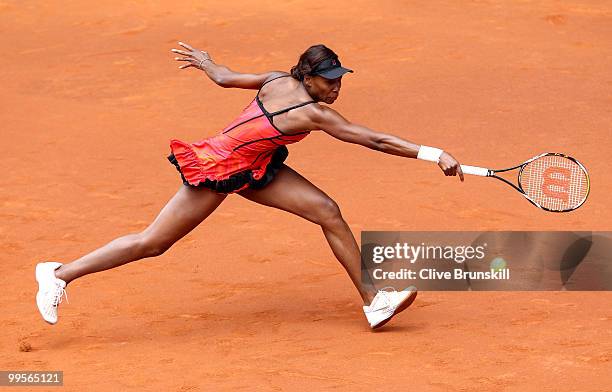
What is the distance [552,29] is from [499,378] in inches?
366

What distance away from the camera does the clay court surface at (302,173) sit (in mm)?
6695

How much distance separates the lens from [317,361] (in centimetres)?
664

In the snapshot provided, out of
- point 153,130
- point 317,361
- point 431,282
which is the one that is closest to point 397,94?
point 153,130

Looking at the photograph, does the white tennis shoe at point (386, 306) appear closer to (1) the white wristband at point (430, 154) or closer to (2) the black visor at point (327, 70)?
(1) the white wristband at point (430, 154)

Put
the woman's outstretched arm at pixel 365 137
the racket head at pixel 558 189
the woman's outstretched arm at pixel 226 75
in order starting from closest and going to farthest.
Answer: the woman's outstretched arm at pixel 365 137 < the woman's outstretched arm at pixel 226 75 < the racket head at pixel 558 189

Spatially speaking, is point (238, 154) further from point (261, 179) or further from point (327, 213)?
point (327, 213)

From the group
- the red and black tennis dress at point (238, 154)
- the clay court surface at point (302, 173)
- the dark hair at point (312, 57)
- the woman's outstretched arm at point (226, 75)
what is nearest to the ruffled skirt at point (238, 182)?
the red and black tennis dress at point (238, 154)

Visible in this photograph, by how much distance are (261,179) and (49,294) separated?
141 cm

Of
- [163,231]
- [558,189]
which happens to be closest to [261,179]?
[163,231]

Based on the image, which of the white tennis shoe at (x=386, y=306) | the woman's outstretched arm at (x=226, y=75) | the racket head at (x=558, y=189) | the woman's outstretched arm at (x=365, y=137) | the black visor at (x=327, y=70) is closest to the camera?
the woman's outstretched arm at (x=365, y=137)

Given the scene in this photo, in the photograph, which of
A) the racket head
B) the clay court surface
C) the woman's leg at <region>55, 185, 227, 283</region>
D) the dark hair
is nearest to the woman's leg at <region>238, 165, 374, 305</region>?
the woman's leg at <region>55, 185, 227, 283</region>

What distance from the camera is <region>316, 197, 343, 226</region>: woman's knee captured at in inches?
280

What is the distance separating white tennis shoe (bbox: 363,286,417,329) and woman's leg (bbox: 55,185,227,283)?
1080mm

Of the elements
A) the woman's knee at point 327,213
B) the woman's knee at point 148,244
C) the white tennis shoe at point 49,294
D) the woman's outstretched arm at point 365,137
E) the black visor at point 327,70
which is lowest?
the white tennis shoe at point 49,294
